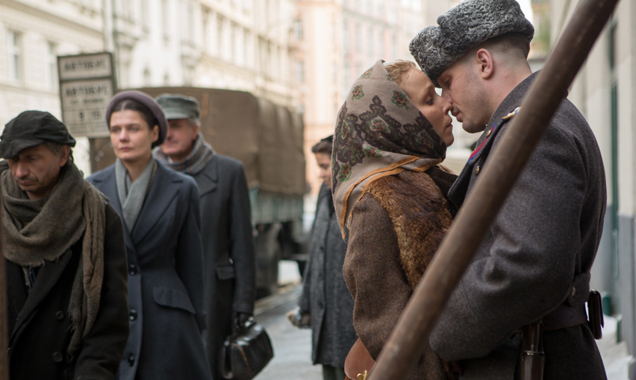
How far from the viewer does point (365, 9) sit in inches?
3314

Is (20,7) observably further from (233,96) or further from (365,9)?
(365,9)

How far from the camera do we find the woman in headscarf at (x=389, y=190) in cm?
209

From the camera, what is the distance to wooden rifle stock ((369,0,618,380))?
123 centimetres

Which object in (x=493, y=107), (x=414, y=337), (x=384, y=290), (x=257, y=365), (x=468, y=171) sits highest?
(x=493, y=107)

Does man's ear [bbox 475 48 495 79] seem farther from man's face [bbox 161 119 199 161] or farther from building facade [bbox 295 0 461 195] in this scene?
building facade [bbox 295 0 461 195]

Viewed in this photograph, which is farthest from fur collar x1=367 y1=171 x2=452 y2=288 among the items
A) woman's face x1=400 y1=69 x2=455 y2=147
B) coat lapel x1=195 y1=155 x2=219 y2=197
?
coat lapel x1=195 y1=155 x2=219 y2=197

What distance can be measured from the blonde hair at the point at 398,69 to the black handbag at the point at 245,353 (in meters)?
3.03

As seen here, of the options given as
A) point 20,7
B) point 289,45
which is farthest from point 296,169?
point 289,45

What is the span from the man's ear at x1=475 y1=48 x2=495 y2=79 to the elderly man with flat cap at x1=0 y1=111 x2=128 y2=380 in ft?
5.64

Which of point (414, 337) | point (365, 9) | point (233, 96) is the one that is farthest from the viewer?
point (365, 9)

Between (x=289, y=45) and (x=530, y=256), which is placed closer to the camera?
(x=530, y=256)

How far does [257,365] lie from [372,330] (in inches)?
119

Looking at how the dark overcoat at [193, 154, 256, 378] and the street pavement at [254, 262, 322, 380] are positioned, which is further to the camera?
the street pavement at [254, 262, 322, 380]

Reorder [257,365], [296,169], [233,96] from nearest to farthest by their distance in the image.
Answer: [257,365], [233,96], [296,169]
